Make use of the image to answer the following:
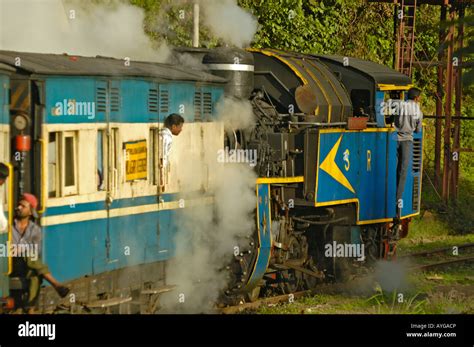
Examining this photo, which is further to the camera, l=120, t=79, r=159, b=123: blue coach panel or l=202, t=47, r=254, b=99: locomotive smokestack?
l=202, t=47, r=254, b=99: locomotive smokestack

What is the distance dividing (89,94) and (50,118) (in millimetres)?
659

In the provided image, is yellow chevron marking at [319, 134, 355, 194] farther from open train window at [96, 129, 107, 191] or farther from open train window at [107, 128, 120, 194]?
open train window at [96, 129, 107, 191]

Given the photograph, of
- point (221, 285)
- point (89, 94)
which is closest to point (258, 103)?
point (221, 285)

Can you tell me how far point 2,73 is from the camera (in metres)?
8.40

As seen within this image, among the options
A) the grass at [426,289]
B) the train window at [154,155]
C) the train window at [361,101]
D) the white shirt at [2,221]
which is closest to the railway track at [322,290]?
the grass at [426,289]

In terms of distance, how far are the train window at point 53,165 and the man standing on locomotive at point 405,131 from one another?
7.31 m

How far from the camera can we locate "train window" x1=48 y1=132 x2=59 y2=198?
899 centimetres

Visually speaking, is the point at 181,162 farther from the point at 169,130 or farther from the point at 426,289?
the point at 426,289

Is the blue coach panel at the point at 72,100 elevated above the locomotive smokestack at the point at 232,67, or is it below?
below

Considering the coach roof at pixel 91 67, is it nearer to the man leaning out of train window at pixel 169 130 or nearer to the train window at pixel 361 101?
the man leaning out of train window at pixel 169 130

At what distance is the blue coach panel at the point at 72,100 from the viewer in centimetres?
886

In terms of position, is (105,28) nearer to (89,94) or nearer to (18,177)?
(89,94)

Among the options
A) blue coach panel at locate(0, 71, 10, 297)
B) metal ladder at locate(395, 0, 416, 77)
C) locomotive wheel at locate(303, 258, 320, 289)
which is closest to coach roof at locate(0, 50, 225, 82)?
blue coach panel at locate(0, 71, 10, 297)

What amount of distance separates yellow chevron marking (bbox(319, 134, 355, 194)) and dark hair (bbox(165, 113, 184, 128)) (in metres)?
2.91
